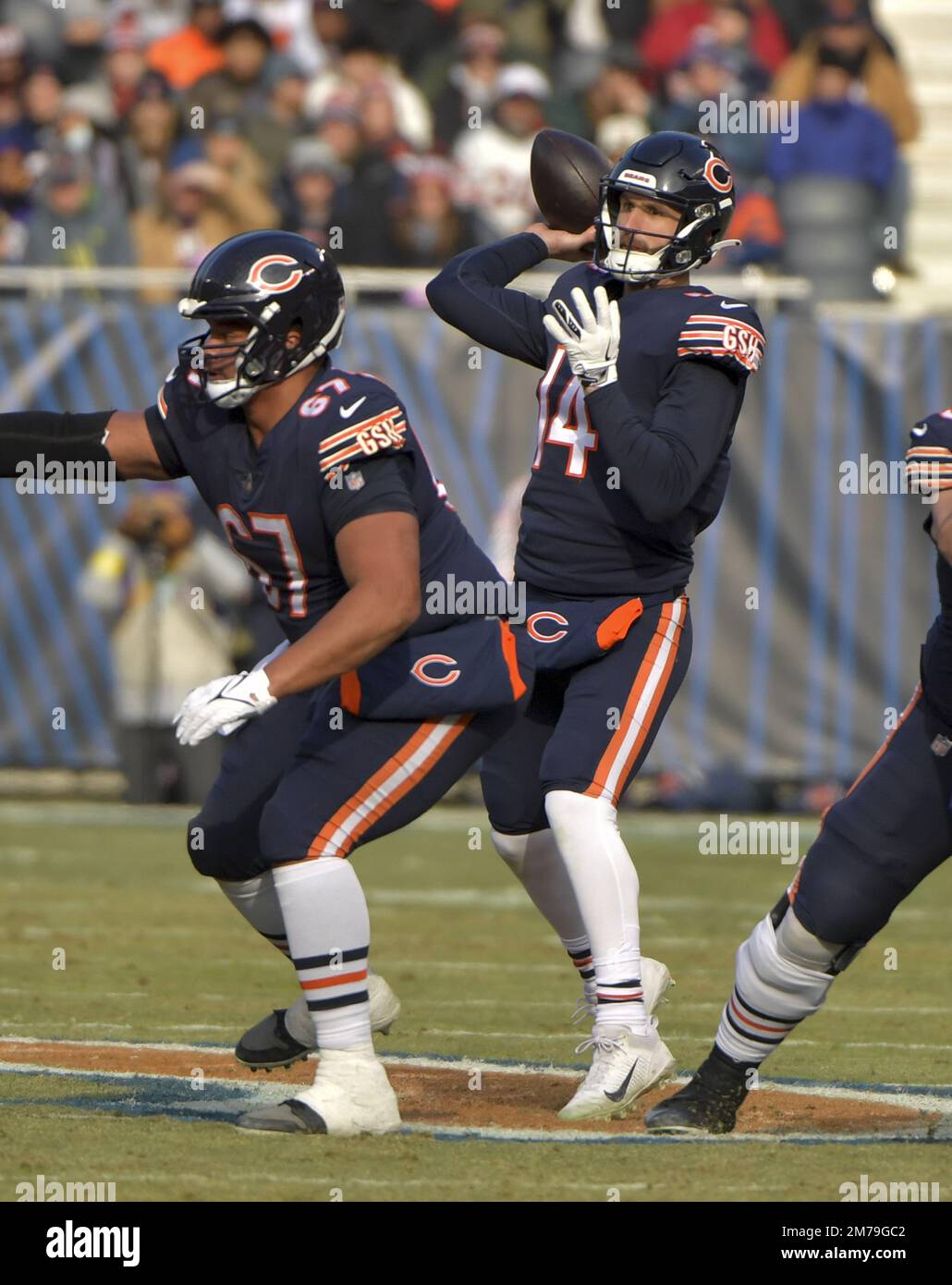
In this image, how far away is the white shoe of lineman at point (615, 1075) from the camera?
4.90 m

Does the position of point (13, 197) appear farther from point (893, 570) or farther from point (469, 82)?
point (893, 570)

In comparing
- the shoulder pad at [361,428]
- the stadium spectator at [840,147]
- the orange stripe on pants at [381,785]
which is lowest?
the orange stripe on pants at [381,785]

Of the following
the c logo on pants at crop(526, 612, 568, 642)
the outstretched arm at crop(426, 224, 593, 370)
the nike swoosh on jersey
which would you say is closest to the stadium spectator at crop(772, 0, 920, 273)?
the outstretched arm at crop(426, 224, 593, 370)

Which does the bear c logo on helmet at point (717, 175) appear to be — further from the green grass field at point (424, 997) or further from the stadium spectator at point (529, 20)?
the stadium spectator at point (529, 20)

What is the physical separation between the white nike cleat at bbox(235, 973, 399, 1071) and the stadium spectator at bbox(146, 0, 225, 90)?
9.70 metres

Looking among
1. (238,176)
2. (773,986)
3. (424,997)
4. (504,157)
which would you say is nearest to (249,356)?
(773,986)

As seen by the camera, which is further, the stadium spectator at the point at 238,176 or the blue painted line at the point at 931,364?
the stadium spectator at the point at 238,176

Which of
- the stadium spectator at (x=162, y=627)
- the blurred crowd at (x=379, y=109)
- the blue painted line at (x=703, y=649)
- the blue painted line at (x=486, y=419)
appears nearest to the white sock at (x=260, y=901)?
the stadium spectator at (x=162, y=627)

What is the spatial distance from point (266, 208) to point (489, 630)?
817cm

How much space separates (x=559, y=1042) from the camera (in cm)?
603

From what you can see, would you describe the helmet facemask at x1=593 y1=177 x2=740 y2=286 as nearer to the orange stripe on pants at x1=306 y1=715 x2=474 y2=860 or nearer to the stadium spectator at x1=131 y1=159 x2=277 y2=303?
the orange stripe on pants at x1=306 y1=715 x2=474 y2=860

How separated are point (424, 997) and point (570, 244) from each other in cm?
233
